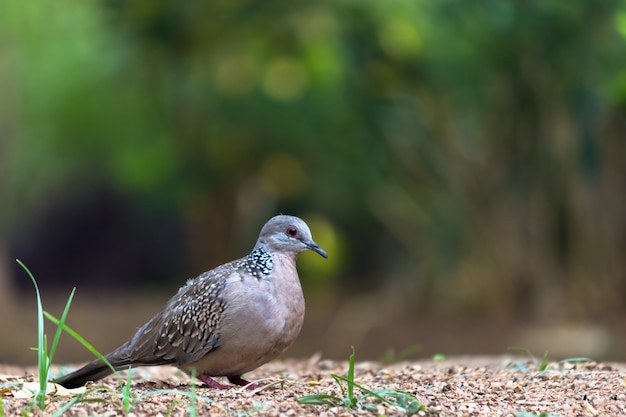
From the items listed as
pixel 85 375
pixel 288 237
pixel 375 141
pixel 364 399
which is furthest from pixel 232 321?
pixel 375 141

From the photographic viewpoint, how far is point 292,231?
5.26 metres

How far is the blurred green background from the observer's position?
38.0 feet

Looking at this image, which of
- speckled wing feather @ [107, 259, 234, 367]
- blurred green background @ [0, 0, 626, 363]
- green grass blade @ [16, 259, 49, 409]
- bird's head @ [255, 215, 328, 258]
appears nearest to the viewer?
green grass blade @ [16, 259, 49, 409]

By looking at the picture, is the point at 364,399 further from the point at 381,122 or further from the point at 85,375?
the point at 381,122

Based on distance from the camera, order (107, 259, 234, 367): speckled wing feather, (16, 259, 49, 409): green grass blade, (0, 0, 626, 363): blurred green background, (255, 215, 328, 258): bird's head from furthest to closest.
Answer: (0, 0, 626, 363): blurred green background < (255, 215, 328, 258): bird's head < (107, 259, 234, 367): speckled wing feather < (16, 259, 49, 409): green grass blade

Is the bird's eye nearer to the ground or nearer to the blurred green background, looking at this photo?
the ground

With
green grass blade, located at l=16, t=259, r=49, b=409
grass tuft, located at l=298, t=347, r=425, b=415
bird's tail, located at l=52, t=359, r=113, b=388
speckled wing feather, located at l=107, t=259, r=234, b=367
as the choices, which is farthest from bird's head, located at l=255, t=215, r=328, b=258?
green grass blade, located at l=16, t=259, r=49, b=409

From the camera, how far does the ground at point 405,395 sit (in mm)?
3982

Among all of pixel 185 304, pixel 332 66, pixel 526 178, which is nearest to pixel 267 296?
pixel 185 304

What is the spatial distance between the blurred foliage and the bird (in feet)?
17.3

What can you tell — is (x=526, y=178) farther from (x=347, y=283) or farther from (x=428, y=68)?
(x=347, y=283)

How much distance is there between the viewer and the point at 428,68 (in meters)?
12.5

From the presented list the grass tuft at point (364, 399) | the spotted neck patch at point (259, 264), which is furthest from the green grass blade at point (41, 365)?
the spotted neck patch at point (259, 264)

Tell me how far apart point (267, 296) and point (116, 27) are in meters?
9.06
